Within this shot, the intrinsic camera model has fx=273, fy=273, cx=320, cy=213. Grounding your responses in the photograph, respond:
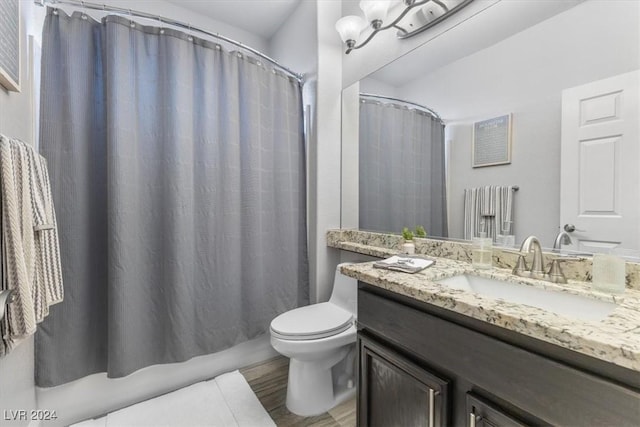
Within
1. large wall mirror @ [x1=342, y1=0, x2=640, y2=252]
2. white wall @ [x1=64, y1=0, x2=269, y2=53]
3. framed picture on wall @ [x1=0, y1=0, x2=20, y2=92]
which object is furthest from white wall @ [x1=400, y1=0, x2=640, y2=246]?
framed picture on wall @ [x1=0, y1=0, x2=20, y2=92]

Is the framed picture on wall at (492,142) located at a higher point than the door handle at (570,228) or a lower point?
higher

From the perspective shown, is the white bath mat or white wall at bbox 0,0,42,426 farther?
the white bath mat

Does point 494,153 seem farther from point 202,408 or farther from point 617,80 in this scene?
point 202,408

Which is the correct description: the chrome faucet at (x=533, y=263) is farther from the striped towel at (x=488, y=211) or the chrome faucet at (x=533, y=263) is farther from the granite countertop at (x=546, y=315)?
the striped towel at (x=488, y=211)

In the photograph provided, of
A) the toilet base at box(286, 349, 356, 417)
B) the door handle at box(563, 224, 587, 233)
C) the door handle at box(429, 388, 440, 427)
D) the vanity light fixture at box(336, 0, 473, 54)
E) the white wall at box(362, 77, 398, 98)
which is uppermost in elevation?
the vanity light fixture at box(336, 0, 473, 54)

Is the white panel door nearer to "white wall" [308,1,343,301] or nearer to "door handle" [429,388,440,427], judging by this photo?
"door handle" [429,388,440,427]

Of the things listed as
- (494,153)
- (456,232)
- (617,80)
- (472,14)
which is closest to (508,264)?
(456,232)

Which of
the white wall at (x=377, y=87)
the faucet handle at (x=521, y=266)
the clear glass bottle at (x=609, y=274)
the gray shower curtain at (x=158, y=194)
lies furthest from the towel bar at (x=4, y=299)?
the white wall at (x=377, y=87)

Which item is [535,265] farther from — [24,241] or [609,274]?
[24,241]

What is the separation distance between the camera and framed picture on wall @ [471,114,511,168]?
115cm

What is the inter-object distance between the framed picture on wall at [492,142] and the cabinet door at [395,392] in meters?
0.91

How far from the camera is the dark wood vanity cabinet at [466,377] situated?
51 cm

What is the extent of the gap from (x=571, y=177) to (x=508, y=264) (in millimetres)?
377

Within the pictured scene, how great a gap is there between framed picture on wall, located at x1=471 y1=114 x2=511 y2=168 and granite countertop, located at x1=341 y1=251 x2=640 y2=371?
0.50 metres
